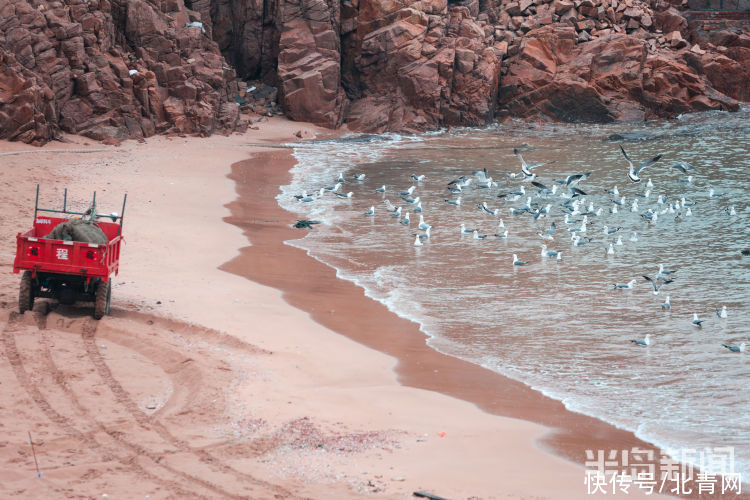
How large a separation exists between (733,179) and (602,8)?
975 inches

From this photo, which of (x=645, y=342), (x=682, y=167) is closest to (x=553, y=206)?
(x=682, y=167)

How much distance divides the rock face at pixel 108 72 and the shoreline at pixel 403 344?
37.9 feet

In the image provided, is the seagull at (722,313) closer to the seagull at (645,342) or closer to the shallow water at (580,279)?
the shallow water at (580,279)

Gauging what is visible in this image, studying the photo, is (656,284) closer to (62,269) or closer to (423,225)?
(423,225)

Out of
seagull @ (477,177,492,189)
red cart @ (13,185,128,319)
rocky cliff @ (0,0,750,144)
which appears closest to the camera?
red cart @ (13,185,128,319)

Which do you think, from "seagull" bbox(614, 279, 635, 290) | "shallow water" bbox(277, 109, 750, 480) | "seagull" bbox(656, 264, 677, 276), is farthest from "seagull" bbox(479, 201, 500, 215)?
"seagull" bbox(614, 279, 635, 290)

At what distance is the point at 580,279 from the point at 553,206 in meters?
8.09

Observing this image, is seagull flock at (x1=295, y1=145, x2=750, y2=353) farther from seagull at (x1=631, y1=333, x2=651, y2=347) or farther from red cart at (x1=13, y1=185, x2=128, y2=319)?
red cart at (x1=13, y1=185, x2=128, y2=319)

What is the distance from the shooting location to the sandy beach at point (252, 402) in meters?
6.11

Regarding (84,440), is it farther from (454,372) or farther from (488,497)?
(454,372)

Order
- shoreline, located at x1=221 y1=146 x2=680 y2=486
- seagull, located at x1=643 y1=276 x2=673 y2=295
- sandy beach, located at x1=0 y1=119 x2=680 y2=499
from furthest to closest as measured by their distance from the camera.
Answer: seagull, located at x1=643 y1=276 x2=673 y2=295 < shoreline, located at x1=221 y1=146 x2=680 y2=486 < sandy beach, located at x1=0 y1=119 x2=680 y2=499

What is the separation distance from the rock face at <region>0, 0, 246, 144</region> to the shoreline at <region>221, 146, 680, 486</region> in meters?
11.6

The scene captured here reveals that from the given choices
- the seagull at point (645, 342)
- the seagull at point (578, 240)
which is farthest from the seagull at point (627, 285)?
the seagull at point (578, 240)

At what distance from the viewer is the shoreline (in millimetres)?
7664
